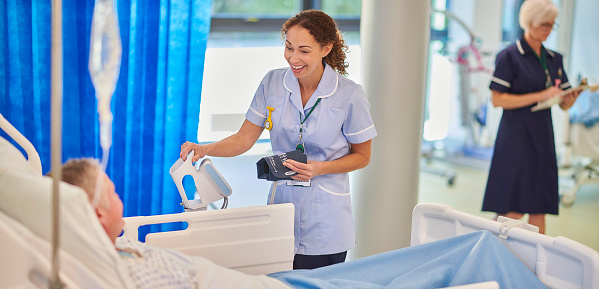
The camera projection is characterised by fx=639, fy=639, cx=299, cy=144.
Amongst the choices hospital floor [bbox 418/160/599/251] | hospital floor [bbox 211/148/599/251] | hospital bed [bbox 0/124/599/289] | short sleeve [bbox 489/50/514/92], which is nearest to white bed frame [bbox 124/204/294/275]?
hospital bed [bbox 0/124/599/289]

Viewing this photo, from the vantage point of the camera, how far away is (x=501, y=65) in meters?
3.23

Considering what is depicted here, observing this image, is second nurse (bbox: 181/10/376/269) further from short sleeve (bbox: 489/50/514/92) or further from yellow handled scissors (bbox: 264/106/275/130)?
short sleeve (bbox: 489/50/514/92)

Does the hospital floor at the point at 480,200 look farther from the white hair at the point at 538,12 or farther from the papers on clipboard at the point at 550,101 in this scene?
the white hair at the point at 538,12

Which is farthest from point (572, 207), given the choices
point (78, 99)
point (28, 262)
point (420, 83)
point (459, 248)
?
point (28, 262)

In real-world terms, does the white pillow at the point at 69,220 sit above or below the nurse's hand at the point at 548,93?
below

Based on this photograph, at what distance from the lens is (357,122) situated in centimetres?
222

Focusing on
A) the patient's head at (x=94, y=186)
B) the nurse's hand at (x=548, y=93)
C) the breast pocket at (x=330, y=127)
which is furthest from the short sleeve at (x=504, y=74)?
the patient's head at (x=94, y=186)

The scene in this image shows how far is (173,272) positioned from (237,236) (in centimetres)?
50

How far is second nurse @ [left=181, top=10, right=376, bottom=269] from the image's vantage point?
221 cm

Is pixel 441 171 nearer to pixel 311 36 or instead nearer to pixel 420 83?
pixel 420 83

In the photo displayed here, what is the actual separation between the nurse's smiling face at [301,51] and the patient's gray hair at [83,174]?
0.82 meters

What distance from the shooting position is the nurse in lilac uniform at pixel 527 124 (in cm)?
322

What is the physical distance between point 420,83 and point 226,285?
70.3 inches

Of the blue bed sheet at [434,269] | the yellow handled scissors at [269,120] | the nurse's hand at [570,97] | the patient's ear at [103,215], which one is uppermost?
the nurse's hand at [570,97]
